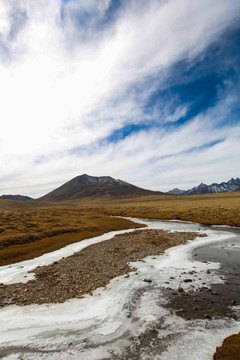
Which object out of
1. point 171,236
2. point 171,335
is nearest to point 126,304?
point 171,335

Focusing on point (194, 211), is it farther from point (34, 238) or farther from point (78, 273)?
point (78, 273)

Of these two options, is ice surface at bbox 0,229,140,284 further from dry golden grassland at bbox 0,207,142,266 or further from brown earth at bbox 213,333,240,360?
brown earth at bbox 213,333,240,360

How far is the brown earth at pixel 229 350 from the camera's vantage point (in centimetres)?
670

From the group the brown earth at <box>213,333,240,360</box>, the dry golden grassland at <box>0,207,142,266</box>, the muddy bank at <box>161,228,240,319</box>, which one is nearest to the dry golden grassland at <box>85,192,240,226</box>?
the dry golden grassland at <box>0,207,142,266</box>

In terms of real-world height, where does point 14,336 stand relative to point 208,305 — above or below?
above

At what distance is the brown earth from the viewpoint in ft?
22.0

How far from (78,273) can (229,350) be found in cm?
1118

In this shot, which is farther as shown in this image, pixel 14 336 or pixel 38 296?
pixel 38 296

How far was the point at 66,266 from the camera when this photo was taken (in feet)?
57.3

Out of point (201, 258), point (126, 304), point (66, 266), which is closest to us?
point (126, 304)

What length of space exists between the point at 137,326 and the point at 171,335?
1.57 m

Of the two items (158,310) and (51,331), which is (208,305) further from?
(51,331)

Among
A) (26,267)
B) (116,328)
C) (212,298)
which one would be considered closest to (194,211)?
(212,298)

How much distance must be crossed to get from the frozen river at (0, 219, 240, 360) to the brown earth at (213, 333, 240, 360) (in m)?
0.34
